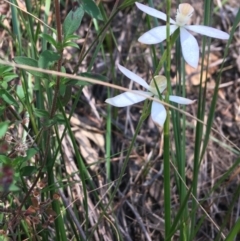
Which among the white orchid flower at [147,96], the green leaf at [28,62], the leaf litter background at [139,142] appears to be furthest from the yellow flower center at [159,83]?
the leaf litter background at [139,142]

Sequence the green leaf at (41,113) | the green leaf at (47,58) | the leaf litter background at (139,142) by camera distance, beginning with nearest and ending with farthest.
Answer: the green leaf at (47,58) → the green leaf at (41,113) → the leaf litter background at (139,142)

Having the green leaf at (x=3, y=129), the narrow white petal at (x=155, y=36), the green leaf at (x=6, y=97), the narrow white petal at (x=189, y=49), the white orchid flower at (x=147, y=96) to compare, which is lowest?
the green leaf at (x=3, y=129)

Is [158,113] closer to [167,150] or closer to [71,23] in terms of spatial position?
[167,150]

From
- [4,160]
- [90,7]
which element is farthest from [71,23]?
[4,160]

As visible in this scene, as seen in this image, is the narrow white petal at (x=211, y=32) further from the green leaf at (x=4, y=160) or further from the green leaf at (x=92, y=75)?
the green leaf at (x=4, y=160)

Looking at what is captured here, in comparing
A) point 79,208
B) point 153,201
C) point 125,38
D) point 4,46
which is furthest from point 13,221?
point 125,38

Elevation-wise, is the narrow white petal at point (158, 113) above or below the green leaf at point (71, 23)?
below

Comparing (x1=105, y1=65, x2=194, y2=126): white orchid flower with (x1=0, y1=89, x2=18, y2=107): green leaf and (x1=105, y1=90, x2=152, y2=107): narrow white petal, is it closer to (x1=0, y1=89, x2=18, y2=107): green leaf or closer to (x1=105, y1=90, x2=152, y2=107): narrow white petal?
(x1=105, y1=90, x2=152, y2=107): narrow white petal
